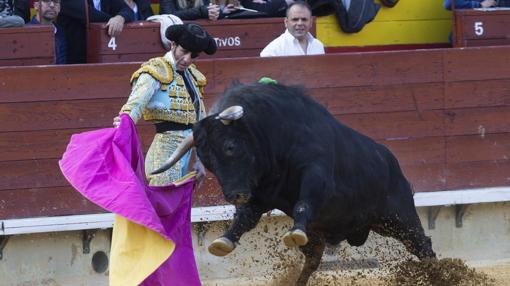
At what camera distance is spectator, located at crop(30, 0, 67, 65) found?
710cm

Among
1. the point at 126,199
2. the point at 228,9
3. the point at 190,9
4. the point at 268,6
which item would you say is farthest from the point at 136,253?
the point at 268,6

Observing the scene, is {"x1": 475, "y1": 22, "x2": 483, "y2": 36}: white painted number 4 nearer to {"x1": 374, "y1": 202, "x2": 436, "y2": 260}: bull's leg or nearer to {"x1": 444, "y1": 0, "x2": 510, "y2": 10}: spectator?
{"x1": 444, "y1": 0, "x2": 510, "y2": 10}: spectator

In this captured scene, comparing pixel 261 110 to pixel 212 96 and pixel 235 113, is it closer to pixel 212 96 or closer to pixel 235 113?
pixel 235 113

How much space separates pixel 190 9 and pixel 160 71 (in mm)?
1828

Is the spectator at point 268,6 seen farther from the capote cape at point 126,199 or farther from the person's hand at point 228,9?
the capote cape at point 126,199

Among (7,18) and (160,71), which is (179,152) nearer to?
(160,71)

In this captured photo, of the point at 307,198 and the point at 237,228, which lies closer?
the point at 307,198

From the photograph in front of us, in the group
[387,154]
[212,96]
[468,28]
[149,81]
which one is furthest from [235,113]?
[468,28]

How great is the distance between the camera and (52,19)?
23.6 ft

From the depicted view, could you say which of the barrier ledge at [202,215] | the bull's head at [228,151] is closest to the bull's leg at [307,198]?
the bull's head at [228,151]

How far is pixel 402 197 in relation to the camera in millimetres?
6367

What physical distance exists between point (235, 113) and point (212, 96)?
217 centimetres

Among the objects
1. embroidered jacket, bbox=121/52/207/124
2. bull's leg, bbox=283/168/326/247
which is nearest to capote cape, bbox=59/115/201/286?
embroidered jacket, bbox=121/52/207/124

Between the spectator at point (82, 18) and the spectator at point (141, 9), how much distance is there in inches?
4.1
